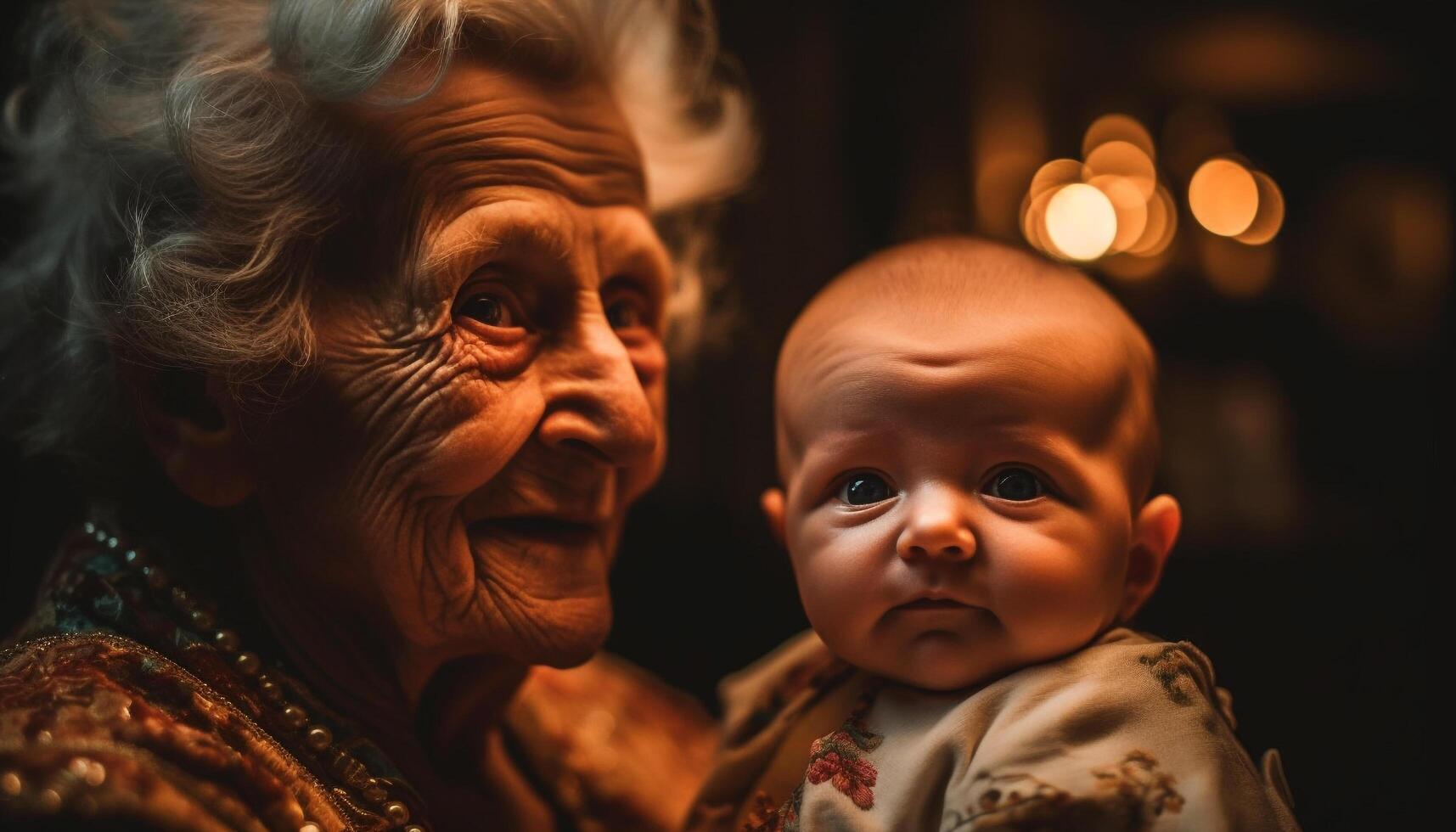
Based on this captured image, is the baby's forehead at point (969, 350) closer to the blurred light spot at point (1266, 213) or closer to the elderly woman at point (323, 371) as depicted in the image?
the elderly woman at point (323, 371)

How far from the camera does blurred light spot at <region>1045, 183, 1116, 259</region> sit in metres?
1.97

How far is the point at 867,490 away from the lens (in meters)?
1.03

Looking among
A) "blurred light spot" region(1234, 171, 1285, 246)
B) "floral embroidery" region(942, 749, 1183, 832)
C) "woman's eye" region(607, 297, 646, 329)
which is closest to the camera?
"floral embroidery" region(942, 749, 1183, 832)

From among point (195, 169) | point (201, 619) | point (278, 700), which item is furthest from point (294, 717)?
point (195, 169)

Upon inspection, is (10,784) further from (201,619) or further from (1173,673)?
(1173,673)

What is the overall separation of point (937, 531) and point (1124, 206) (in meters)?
1.25

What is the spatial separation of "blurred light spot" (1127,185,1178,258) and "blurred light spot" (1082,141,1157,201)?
1.7 inches

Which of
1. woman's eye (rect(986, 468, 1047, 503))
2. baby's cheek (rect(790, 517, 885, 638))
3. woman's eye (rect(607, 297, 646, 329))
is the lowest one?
baby's cheek (rect(790, 517, 885, 638))

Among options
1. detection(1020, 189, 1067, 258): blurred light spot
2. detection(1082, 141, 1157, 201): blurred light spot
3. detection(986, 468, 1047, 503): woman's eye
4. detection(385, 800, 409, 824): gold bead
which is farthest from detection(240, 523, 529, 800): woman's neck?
detection(1082, 141, 1157, 201): blurred light spot

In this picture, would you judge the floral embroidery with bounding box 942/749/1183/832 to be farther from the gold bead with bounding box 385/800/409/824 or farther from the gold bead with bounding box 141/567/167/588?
the gold bead with bounding box 141/567/167/588

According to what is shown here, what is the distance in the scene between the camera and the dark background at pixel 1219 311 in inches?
68.9

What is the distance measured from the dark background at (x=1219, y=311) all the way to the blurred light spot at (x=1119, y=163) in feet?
0.12

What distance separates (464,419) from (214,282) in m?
0.26

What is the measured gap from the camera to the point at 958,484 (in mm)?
988
